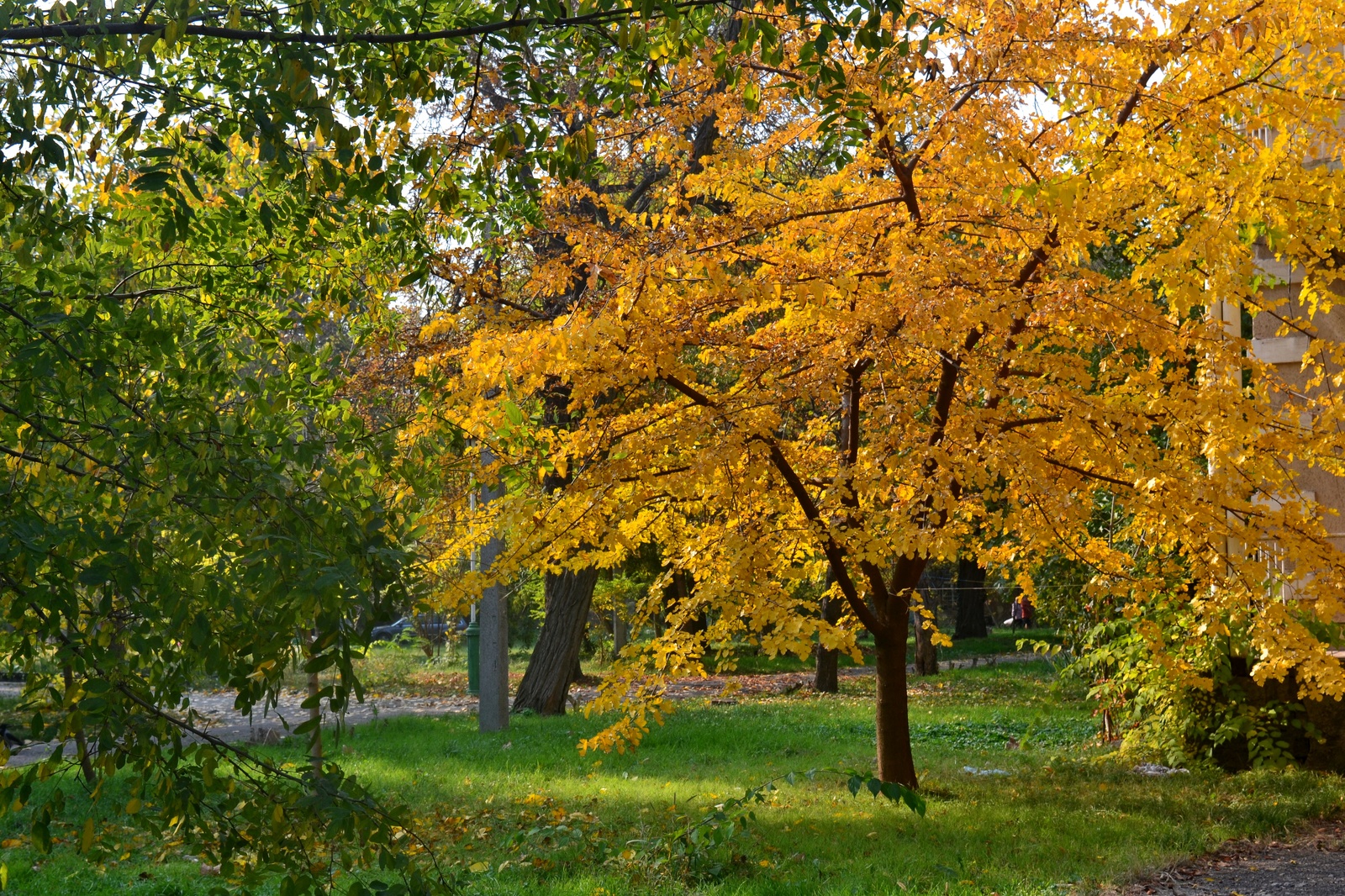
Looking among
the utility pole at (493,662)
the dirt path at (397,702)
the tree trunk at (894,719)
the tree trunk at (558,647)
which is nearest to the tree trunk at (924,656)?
the dirt path at (397,702)

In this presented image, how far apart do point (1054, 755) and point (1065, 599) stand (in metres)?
1.55

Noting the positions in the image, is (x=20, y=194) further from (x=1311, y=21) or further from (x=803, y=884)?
(x=1311, y=21)

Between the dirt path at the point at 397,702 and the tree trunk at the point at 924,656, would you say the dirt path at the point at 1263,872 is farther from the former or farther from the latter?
the tree trunk at the point at 924,656

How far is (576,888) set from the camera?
561 centimetres

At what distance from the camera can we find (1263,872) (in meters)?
6.31

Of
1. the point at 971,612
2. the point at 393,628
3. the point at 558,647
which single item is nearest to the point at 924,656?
the point at 558,647

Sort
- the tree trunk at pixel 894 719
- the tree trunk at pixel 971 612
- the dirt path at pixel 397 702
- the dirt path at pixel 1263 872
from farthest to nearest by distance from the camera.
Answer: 1. the tree trunk at pixel 971 612
2. the dirt path at pixel 397 702
3. the tree trunk at pixel 894 719
4. the dirt path at pixel 1263 872

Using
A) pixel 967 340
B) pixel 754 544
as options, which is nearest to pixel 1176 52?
pixel 967 340

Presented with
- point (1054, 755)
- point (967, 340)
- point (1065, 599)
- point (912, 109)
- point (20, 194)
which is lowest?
point (1054, 755)

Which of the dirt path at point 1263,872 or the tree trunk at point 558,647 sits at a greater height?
the tree trunk at point 558,647

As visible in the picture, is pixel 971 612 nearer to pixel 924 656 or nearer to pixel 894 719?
pixel 924 656

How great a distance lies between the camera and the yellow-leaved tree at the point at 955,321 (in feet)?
19.4

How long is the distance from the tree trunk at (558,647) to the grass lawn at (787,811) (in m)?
1.18

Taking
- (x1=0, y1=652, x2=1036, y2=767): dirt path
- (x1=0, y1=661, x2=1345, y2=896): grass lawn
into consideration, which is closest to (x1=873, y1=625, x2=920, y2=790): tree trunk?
(x1=0, y1=661, x2=1345, y2=896): grass lawn
